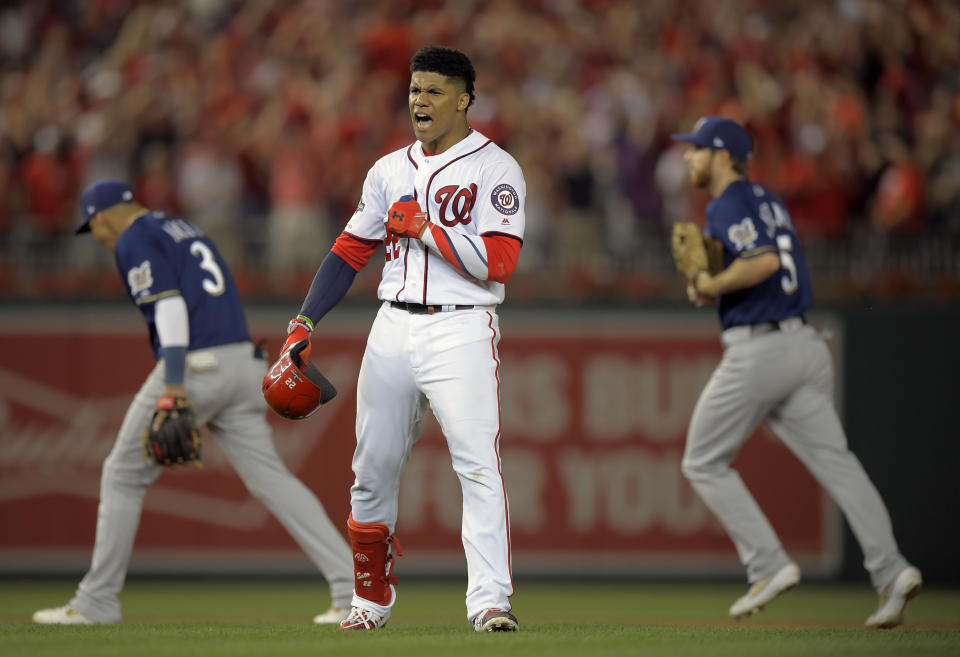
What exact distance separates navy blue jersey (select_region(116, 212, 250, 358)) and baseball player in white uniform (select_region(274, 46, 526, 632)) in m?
1.30

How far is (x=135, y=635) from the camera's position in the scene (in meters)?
5.41

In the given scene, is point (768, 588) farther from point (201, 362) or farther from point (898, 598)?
point (201, 362)

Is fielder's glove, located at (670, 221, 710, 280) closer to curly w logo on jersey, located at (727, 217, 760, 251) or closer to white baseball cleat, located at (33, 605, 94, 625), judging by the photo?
curly w logo on jersey, located at (727, 217, 760, 251)

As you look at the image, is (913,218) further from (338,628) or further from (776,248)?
(338,628)

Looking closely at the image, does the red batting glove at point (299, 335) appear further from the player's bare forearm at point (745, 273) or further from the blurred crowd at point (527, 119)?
the blurred crowd at point (527, 119)

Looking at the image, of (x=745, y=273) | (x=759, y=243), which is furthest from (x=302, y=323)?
(x=759, y=243)

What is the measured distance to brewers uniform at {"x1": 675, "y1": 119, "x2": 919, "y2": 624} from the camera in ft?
22.4

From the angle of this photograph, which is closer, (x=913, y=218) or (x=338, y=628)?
(x=338, y=628)

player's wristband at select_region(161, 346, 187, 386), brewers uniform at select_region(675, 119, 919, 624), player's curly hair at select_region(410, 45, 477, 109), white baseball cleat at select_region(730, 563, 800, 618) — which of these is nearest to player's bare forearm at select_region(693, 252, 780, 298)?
brewers uniform at select_region(675, 119, 919, 624)

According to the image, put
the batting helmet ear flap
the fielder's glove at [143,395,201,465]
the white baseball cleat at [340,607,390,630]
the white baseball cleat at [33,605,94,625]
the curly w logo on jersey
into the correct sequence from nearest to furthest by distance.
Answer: the batting helmet ear flap → the white baseball cleat at [340,607,390,630] → the fielder's glove at [143,395,201,465] → the white baseball cleat at [33,605,94,625] → the curly w logo on jersey

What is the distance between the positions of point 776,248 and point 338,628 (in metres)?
2.88

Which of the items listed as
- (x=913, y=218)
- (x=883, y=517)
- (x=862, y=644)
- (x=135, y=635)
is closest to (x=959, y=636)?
(x=862, y=644)

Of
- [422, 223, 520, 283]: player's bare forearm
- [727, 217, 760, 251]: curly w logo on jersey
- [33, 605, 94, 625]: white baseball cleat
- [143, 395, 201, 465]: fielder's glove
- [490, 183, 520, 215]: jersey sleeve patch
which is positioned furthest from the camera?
[727, 217, 760, 251]: curly w logo on jersey

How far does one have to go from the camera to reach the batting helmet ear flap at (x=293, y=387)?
219 inches
